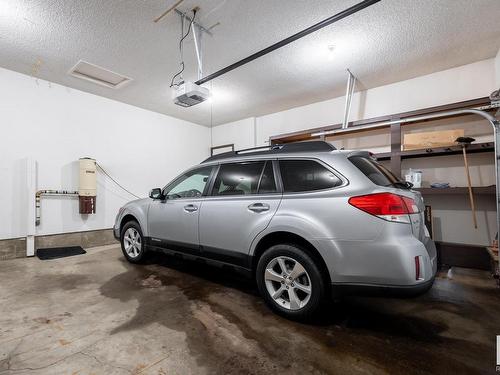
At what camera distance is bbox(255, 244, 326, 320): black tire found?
1883 mm

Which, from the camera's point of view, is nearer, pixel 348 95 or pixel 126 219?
pixel 126 219

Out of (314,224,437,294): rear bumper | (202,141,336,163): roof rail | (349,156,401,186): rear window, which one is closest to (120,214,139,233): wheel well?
(202,141,336,163): roof rail

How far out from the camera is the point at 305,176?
82.7 inches

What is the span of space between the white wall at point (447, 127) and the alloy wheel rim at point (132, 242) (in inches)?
161

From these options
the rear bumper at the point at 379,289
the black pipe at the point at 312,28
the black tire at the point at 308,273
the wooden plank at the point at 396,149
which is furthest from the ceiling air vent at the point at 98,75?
the wooden plank at the point at 396,149

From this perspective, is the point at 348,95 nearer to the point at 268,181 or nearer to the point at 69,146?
the point at 268,181

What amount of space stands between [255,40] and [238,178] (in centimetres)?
190

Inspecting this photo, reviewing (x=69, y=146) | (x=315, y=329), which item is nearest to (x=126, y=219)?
(x=69, y=146)

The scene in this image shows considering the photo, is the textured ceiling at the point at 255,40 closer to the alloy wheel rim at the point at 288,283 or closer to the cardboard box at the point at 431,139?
the cardboard box at the point at 431,139

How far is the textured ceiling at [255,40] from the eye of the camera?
2.63m

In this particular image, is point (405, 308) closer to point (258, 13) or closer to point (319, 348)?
point (319, 348)

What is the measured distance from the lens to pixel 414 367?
1484 mm

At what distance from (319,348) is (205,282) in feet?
5.22

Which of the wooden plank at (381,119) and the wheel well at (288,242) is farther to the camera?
the wooden plank at (381,119)
